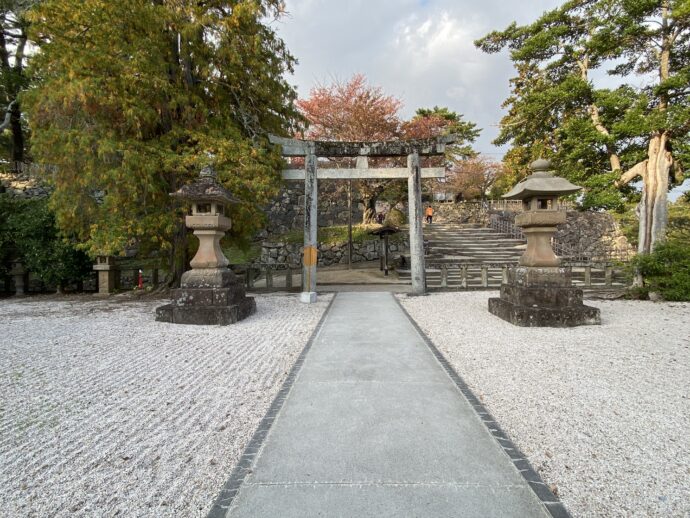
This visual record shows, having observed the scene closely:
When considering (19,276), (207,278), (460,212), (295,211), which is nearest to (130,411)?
(207,278)

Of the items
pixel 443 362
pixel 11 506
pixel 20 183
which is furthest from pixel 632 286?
pixel 20 183

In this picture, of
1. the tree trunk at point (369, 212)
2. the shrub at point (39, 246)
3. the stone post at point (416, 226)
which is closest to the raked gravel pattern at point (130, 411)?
the shrub at point (39, 246)

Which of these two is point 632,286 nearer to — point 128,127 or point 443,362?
point 443,362

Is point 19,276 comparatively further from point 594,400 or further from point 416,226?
point 594,400

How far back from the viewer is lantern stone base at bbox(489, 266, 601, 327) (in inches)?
232

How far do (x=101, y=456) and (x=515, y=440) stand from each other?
2.84 m

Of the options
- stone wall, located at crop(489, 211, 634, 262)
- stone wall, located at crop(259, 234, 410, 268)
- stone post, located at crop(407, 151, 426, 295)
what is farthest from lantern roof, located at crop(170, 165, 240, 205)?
stone wall, located at crop(489, 211, 634, 262)

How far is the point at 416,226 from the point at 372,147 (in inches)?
105

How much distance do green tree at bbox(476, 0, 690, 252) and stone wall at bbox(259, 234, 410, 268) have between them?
8433mm

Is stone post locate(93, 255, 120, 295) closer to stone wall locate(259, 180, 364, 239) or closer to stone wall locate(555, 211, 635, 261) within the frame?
stone wall locate(259, 180, 364, 239)

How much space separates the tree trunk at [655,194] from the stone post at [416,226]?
19.1 ft

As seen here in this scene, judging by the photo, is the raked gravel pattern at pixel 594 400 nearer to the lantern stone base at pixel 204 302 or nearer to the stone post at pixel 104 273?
the lantern stone base at pixel 204 302

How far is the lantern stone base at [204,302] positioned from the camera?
20.4 feet

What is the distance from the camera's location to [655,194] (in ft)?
29.7
